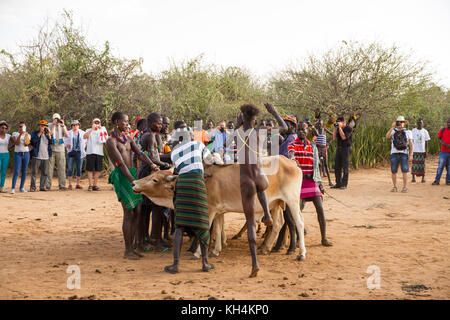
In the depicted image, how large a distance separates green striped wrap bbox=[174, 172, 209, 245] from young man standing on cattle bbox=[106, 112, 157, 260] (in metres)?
0.89

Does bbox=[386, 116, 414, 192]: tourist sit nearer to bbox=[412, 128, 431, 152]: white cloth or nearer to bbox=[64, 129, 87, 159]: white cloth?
bbox=[412, 128, 431, 152]: white cloth

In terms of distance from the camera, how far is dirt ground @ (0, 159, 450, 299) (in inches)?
185

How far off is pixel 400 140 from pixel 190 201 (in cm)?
843

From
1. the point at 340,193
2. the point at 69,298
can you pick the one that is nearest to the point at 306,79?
the point at 340,193

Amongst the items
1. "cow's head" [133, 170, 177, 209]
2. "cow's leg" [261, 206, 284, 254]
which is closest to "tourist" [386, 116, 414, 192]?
"cow's leg" [261, 206, 284, 254]

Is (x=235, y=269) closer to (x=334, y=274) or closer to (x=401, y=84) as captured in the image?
(x=334, y=274)

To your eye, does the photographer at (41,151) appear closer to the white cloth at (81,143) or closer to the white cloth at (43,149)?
the white cloth at (43,149)

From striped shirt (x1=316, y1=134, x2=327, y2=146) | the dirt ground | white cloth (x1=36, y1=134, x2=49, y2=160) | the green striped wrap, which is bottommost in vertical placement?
the dirt ground

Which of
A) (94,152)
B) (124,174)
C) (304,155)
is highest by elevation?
(94,152)

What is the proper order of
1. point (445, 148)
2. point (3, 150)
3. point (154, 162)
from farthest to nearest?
point (445, 148) < point (3, 150) < point (154, 162)

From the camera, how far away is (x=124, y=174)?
602cm

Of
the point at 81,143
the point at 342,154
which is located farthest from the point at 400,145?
the point at 81,143

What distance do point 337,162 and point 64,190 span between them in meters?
8.12

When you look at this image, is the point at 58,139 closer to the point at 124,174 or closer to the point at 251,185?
the point at 124,174
